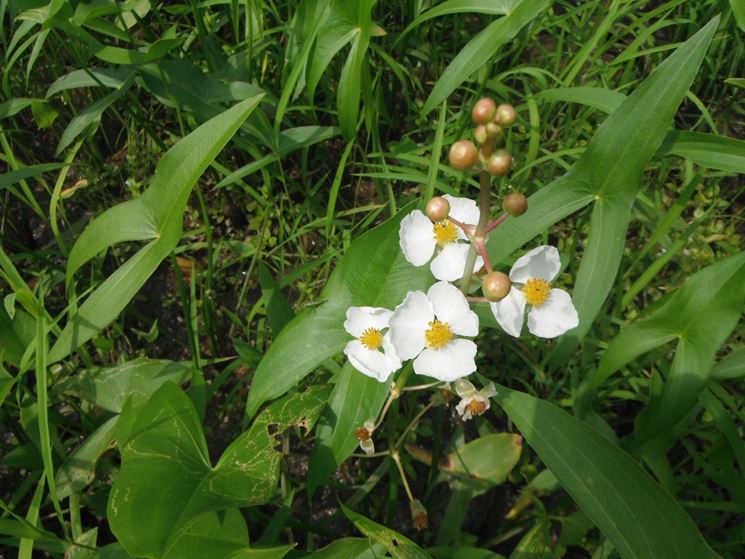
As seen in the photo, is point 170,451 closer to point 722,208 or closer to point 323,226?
point 323,226

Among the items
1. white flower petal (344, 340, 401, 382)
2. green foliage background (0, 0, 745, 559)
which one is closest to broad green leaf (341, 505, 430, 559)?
green foliage background (0, 0, 745, 559)

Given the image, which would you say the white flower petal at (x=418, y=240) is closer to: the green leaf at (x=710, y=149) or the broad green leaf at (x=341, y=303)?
the broad green leaf at (x=341, y=303)

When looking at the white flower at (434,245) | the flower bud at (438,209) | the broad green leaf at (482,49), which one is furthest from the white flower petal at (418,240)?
the broad green leaf at (482,49)

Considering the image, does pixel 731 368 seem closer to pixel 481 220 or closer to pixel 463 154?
pixel 481 220

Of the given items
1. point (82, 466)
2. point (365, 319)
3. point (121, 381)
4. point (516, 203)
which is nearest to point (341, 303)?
point (365, 319)

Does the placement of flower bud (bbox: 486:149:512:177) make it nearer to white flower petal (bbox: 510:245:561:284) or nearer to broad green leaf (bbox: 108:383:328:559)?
white flower petal (bbox: 510:245:561:284)
